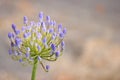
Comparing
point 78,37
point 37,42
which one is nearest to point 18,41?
point 37,42

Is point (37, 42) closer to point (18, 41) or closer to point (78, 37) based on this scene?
point (18, 41)

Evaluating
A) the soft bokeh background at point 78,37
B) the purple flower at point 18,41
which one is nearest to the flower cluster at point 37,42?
the purple flower at point 18,41

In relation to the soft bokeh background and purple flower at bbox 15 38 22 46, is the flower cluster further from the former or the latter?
the soft bokeh background

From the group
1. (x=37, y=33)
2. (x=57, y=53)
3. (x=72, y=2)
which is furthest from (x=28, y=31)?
(x=72, y=2)

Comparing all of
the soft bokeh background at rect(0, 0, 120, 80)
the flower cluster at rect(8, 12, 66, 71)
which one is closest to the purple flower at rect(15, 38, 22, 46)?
the flower cluster at rect(8, 12, 66, 71)

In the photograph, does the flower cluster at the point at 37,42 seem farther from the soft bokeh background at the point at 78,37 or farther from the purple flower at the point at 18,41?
the soft bokeh background at the point at 78,37
